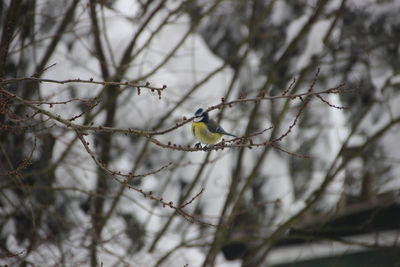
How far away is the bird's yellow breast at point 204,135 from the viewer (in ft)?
11.4

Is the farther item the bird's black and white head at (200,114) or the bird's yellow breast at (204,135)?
the bird's yellow breast at (204,135)

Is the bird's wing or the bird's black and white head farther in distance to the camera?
the bird's wing

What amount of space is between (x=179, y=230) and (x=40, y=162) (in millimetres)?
2359

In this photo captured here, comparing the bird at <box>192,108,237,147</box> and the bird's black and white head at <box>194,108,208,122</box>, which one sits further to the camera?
the bird at <box>192,108,237,147</box>

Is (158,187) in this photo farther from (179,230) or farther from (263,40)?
(263,40)

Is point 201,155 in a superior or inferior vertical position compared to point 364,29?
inferior

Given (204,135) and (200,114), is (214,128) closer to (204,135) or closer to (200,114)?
(204,135)

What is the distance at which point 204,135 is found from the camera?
3.50 metres

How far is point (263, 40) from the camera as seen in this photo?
934 centimetres

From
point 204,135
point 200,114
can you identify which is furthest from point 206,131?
point 200,114

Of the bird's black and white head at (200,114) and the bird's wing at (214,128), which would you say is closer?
the bird's black and white head at (200,114)

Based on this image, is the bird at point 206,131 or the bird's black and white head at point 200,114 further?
the bird at point 206,131

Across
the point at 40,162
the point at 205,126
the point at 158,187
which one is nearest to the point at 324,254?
the point at 158,187

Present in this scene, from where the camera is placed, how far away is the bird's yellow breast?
11.4 ft
